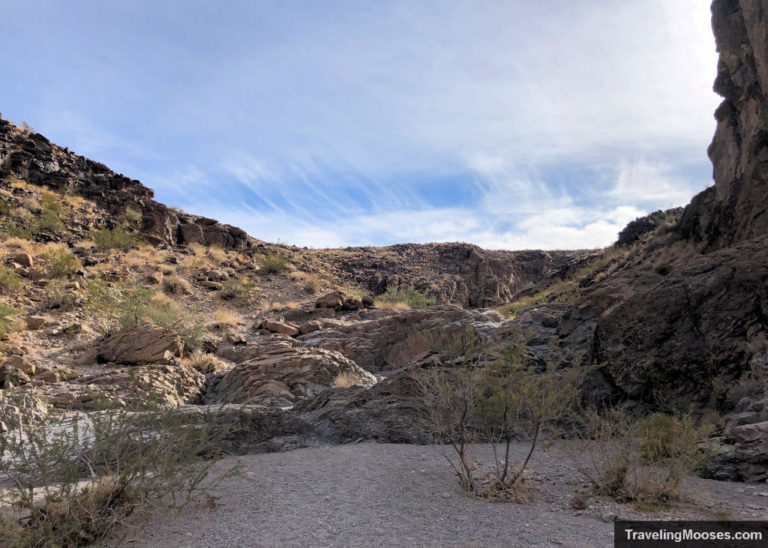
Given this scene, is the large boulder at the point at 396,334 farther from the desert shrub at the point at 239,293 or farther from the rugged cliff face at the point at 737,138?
the desert shrub at the point at 239,293

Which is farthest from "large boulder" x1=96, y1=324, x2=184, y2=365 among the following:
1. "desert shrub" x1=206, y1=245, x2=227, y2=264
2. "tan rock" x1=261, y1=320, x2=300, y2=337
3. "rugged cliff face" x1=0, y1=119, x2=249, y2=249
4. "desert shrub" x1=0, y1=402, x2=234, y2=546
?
"rugged cliff face" x1=0, y1=119, x2=249, y2=249

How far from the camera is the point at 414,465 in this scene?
6344 mm

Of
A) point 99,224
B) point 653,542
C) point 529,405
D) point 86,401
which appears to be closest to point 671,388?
point 529,405

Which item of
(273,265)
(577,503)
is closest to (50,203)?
(273,265)

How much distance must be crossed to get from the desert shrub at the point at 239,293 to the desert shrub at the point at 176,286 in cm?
157

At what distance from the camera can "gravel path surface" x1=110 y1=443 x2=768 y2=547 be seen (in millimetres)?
3914

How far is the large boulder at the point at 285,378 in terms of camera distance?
10.5 metres

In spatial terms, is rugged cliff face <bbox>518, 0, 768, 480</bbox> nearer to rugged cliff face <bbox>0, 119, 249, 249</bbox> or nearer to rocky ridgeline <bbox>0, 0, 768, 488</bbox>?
rocky ridgeline <bbox>0, 0, 768, 488</bbox>

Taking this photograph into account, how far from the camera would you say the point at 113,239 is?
81.4 ft

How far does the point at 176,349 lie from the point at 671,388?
1148 centimetres

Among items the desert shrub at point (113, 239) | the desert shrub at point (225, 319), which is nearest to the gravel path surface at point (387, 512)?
the desert shrub at point (225, 319)

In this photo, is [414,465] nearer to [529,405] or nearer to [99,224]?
[529,405]

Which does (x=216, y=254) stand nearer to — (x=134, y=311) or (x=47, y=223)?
(x=47, y=223)

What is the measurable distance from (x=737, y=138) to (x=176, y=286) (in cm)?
2187
